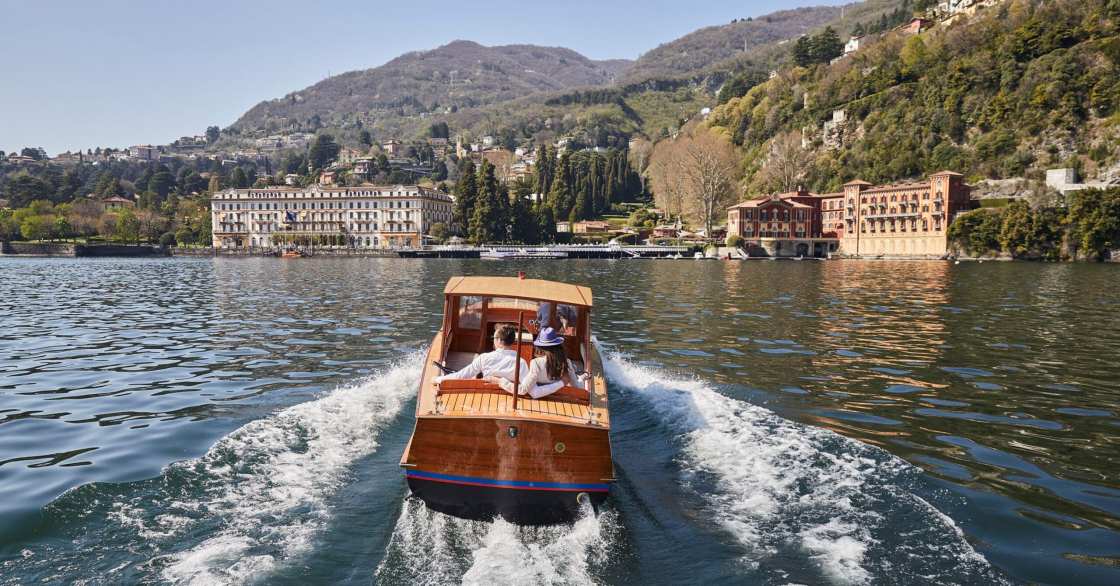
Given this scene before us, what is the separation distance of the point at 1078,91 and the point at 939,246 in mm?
31882

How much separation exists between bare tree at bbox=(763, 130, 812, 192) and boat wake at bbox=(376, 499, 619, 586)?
139 metres

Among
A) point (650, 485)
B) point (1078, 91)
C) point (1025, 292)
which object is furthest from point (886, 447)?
point (1078, 91)

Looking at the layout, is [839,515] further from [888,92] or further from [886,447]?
[888,92]

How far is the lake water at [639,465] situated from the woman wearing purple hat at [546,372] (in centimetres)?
A: 179

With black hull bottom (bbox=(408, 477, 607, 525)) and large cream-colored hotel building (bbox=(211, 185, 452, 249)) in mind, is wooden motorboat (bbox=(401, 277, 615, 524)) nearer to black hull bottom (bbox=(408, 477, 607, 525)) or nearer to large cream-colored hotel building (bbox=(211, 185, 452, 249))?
black hull bottom (bbox=(408, 477, 607, 525))

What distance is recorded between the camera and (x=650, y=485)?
32.1ft

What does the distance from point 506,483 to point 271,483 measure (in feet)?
11.5

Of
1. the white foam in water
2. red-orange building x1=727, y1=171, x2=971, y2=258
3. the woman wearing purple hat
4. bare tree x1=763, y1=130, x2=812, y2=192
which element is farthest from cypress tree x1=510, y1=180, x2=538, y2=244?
the woman wearing purple hat

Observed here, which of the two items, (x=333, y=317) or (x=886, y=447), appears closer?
(x=886, y=447)

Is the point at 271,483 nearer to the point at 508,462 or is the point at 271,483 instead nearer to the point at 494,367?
the point at 494,367

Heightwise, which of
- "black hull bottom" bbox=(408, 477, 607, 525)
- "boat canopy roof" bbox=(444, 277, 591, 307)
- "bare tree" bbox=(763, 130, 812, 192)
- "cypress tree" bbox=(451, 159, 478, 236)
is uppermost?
"bare tree" bbox=(763, 130, 812, 192)

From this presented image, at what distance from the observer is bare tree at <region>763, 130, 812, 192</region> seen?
139125mm

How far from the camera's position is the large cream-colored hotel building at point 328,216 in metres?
157

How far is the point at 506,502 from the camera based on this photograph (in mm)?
8328
